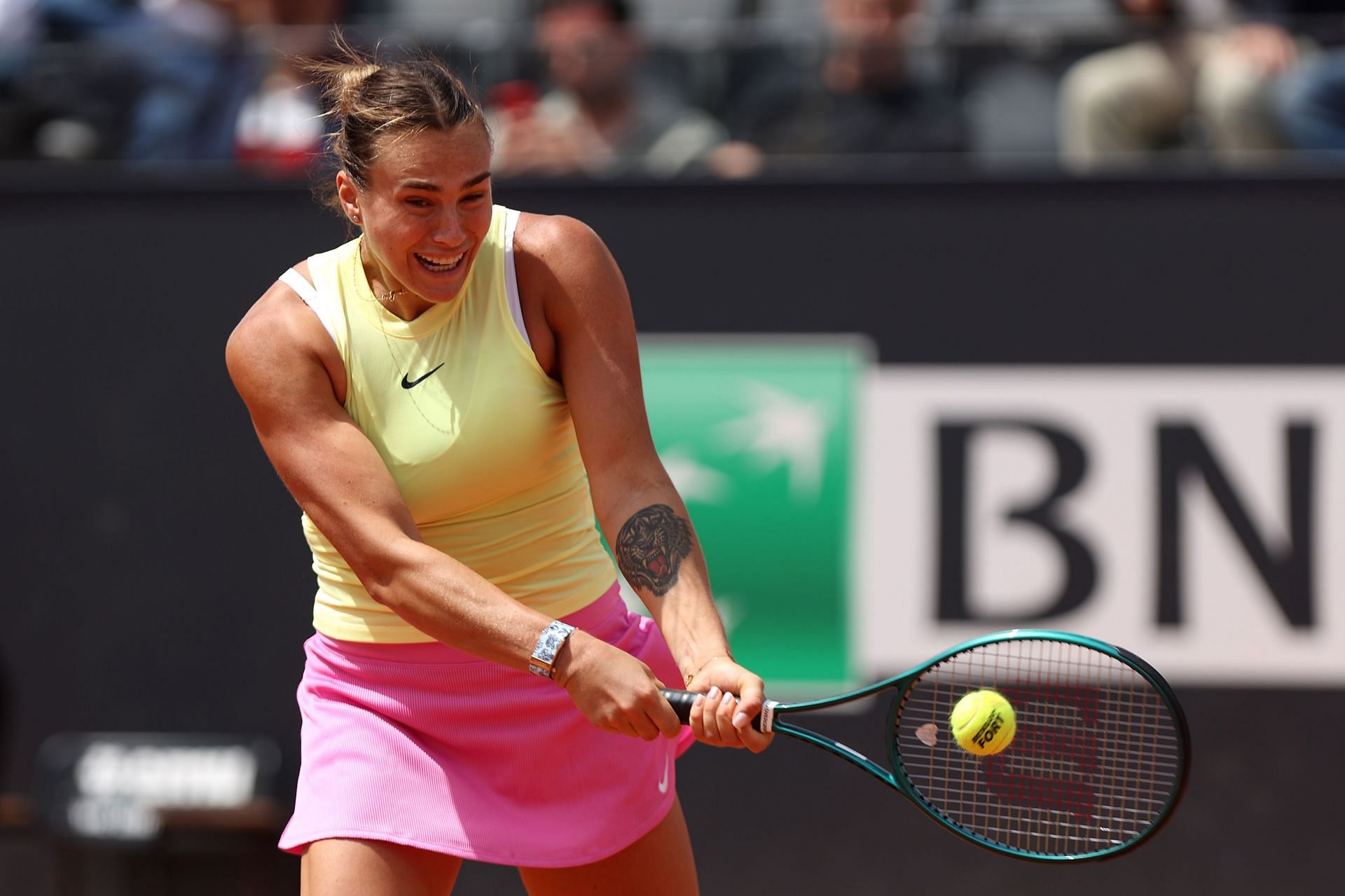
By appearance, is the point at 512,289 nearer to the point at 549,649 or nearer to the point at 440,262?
the point at 440,262

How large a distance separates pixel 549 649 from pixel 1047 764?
48.1 inches

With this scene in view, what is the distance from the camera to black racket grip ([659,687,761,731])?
92.7 inches

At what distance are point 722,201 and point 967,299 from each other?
0.71 m

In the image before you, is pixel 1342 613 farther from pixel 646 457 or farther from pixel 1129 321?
pixel 646 457

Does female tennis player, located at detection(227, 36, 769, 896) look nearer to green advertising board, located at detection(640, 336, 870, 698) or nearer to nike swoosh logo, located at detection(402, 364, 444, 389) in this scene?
nike swoosh logo, located at detection(402, 364, 444, 389)

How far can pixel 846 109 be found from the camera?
183 inches

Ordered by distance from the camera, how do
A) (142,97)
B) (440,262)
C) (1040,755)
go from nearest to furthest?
1. (440,262)
2. (1040,755)
3. (142,97)

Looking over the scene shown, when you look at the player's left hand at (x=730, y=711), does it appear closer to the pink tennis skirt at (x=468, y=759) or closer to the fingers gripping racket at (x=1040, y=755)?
the fingers gripping racket at (x=1040, y=755)

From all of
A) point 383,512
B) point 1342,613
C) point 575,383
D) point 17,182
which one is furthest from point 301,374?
point 1342,613

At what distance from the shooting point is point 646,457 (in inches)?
102

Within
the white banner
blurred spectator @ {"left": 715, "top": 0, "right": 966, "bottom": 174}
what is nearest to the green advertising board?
the white banner

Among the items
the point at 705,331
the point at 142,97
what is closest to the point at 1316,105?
the point at 705,331

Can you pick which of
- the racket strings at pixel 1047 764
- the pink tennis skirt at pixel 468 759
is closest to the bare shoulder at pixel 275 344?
the pink tennis skirt at pixel 468 759

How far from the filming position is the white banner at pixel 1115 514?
14.4 ft
